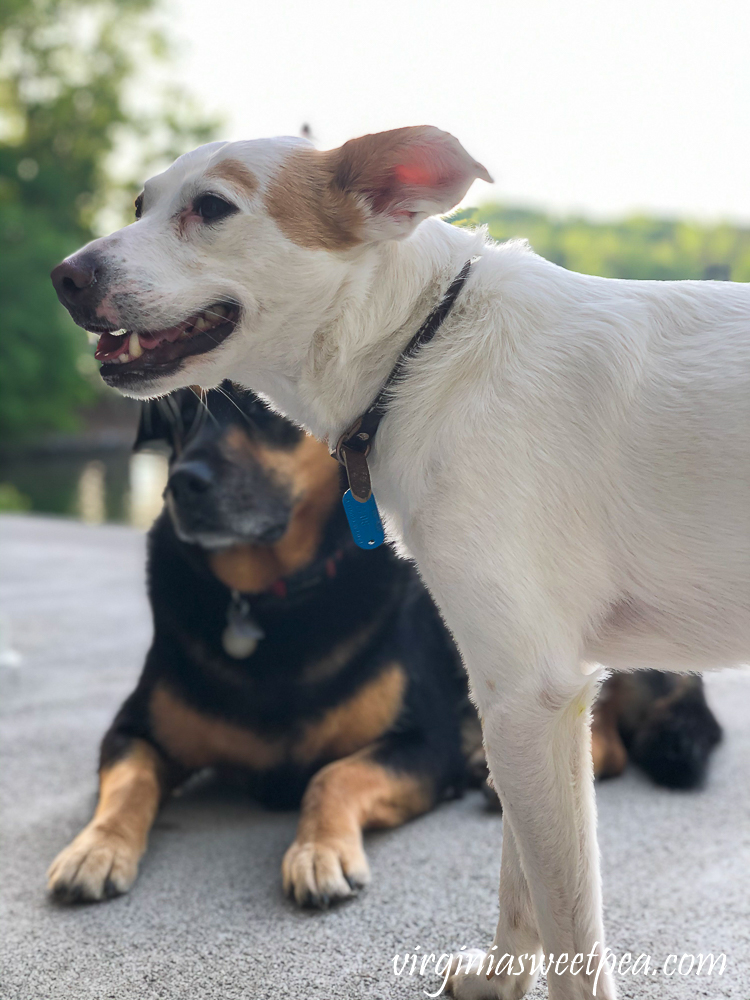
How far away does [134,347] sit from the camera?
1465 mm

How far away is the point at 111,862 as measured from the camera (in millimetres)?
1869

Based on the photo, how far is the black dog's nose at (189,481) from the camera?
2.14 metres

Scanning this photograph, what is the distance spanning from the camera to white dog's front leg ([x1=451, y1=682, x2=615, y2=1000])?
122cm

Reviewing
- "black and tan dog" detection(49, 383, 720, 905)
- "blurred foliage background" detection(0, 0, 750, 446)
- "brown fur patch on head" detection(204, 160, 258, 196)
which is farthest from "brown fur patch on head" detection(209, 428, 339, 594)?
"blurred foliage background" detection(0, 0, 750, 446)

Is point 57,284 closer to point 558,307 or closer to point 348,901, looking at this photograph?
point 558,307

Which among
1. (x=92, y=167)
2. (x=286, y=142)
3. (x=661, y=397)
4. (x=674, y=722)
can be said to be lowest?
(x=92, y=167)

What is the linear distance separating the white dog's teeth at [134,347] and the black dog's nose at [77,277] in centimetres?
10

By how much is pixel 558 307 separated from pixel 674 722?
1.63m

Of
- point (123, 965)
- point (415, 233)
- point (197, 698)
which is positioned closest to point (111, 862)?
point (123, 965)

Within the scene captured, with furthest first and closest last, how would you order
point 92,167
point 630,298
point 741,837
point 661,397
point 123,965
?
point 92,167 < point 741,837 < point 123,965 < point 630,298 < point 661,397

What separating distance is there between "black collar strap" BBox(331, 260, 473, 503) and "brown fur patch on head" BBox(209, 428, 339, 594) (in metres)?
0.84

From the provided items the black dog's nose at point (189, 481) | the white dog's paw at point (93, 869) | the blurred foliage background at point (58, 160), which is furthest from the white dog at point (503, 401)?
the blurred foliage background at point (58, 160)

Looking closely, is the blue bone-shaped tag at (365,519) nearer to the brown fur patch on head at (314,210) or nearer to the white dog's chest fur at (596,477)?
the white dog's chest fur at (596,477)

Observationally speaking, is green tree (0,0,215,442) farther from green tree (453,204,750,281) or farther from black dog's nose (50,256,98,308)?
black dog's nose (50,256,98,308)
